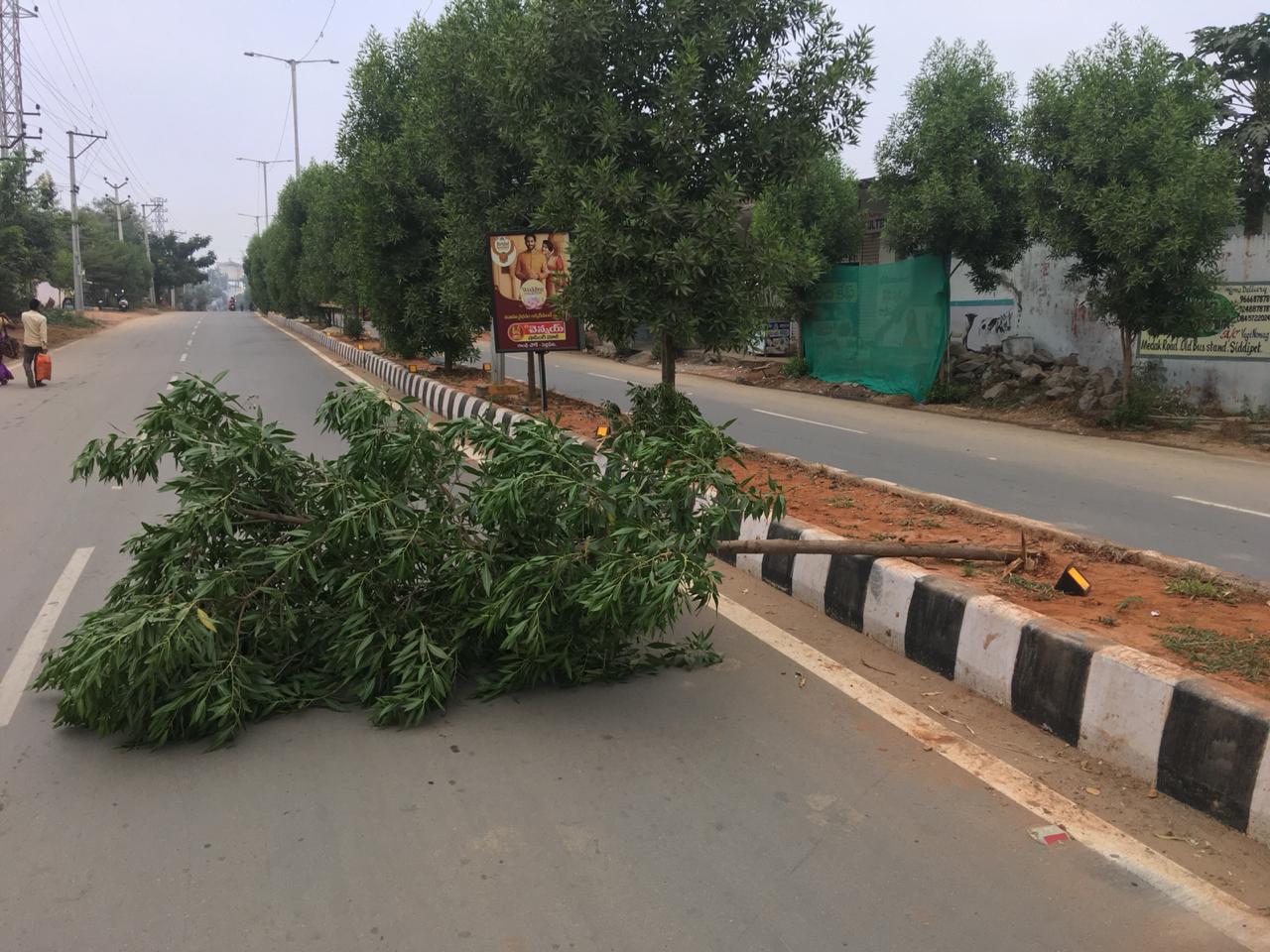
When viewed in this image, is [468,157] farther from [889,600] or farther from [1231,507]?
[889,600]

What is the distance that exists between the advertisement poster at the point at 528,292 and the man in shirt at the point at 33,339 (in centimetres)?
942

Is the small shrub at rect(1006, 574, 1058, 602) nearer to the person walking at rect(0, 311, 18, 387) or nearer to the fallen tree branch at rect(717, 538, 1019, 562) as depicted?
the fallen tree branch at rect(717, 538, 1019, 562)

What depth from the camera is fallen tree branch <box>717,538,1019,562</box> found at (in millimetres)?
4531

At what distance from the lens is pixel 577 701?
13.3 feet

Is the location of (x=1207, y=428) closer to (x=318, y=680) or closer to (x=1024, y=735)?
(x=1024, y=735)

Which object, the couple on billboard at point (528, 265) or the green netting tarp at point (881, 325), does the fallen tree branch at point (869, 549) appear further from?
the green netting tarp at point (881, 325)

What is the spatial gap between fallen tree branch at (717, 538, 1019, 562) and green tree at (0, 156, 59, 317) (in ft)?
81.6

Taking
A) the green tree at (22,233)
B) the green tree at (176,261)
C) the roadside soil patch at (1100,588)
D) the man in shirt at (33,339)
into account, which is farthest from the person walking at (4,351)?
the green tree at (176,261)

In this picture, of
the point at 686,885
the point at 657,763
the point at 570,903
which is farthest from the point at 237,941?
the point at 657,763

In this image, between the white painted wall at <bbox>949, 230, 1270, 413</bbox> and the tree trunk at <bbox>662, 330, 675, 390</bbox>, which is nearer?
the tree trunk at <bbox>662, 330, 675, 390</bbox>

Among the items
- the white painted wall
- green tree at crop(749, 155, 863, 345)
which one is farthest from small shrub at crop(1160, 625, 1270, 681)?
green tree at crop(749, 155, 863, 345)

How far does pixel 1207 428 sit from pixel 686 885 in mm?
13289

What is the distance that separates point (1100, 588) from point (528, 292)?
935 cm

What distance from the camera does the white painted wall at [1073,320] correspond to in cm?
1382
